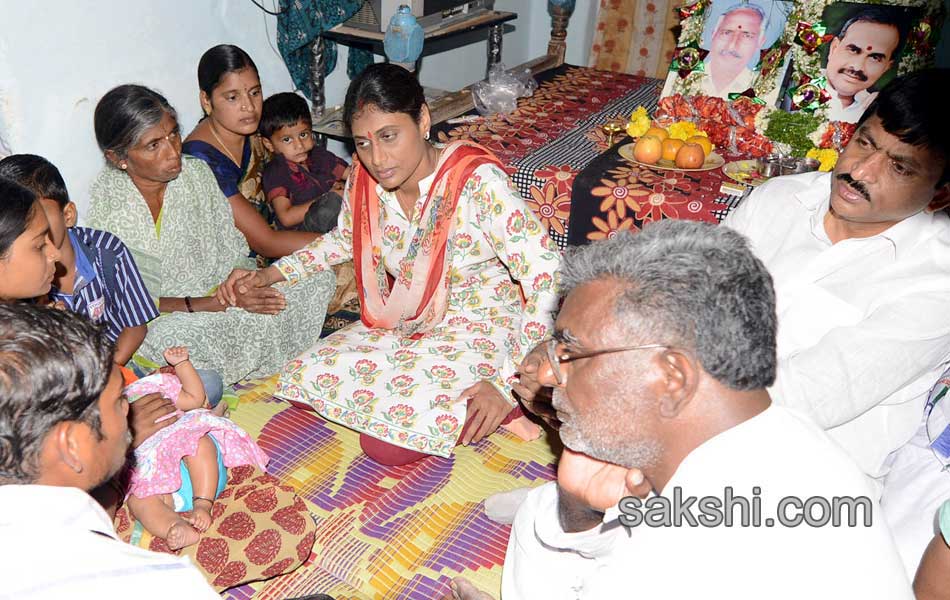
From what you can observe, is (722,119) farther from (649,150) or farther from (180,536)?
(180,536)

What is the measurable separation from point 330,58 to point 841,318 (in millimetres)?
3283

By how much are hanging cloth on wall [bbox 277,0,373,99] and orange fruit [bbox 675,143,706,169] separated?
193 cm

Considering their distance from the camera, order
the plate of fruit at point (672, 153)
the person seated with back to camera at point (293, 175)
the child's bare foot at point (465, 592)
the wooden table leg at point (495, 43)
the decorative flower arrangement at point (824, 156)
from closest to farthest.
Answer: the child's bare foot at point (465, 592) < the decorative flower arrangement at point (824, 156) < the plate of fruit at point (672, 153) < the person seated with back to camera at point (293, 175) < the wooden table leg at point (495, 43)

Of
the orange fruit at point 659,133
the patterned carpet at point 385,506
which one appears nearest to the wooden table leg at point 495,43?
the orange fruit at point 659,133

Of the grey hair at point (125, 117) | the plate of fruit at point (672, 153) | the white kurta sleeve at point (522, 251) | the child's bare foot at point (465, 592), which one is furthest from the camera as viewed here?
the plate of fruit at point (672, 153)

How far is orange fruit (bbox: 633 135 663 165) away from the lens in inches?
131

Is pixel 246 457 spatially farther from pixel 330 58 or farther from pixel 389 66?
pixel 330 58

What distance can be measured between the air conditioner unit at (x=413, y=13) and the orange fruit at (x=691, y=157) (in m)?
1.74

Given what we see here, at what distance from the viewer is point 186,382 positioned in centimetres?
227

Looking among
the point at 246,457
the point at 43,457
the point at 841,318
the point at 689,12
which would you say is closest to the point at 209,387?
the point at 246,457

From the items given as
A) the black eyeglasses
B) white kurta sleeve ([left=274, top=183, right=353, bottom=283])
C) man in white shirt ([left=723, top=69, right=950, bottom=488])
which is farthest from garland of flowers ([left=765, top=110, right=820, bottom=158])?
the black eyeglasses

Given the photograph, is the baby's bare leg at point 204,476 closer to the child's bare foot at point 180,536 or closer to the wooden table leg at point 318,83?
the child's bare foot at point 180,536

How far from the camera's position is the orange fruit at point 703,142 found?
3.36 m

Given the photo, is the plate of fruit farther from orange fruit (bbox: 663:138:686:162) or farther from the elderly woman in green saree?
the elderly woman in green saree
